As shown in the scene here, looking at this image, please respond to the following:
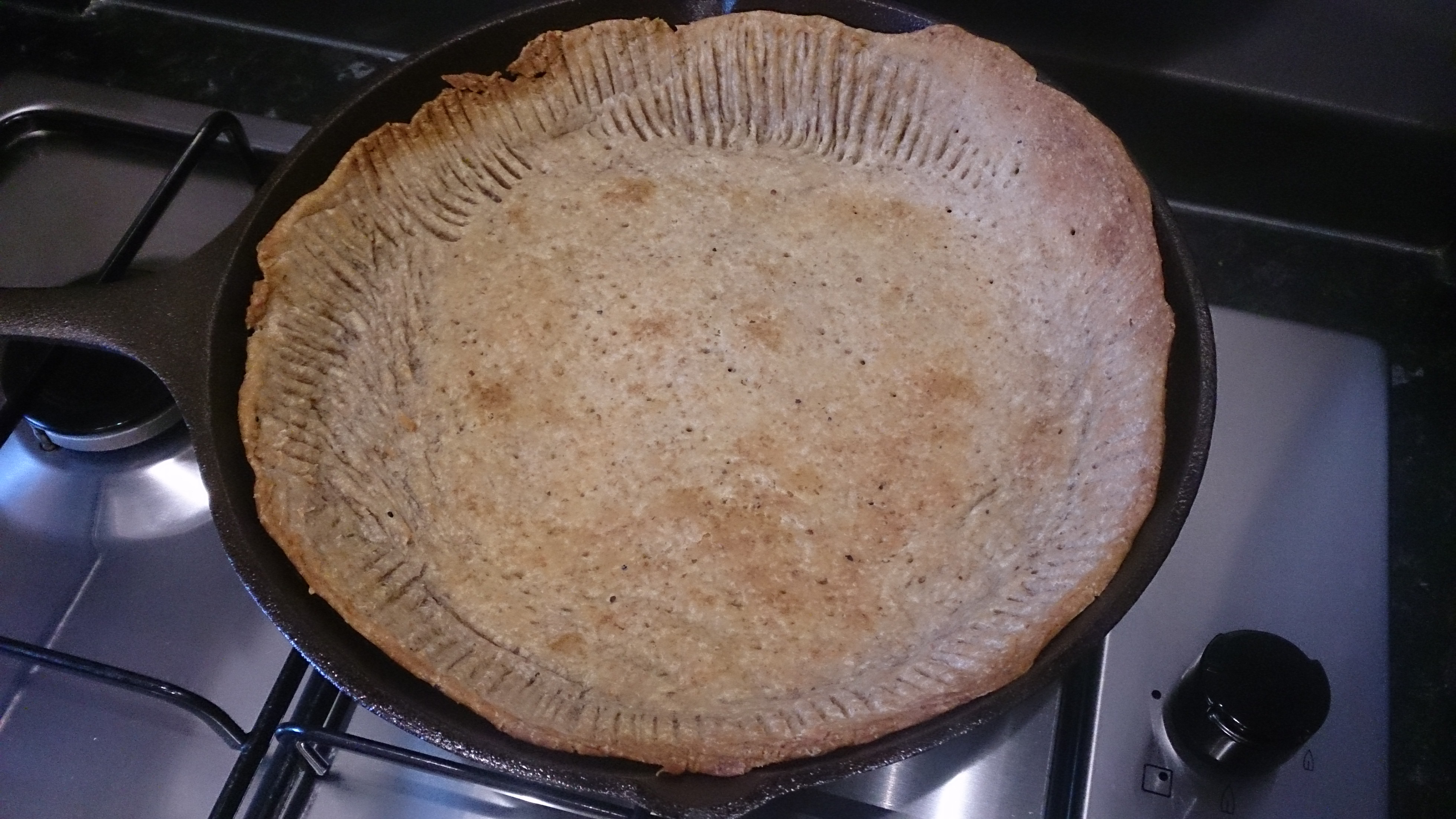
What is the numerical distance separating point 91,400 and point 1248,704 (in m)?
1.01

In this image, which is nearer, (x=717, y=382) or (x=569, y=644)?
(x=569, y=644)

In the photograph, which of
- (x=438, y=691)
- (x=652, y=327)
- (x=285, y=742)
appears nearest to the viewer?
(x=438, y=691)

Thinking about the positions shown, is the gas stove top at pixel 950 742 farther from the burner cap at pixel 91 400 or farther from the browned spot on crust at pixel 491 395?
the browned spot on crust at pixel 491 395

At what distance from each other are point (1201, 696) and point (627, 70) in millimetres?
742

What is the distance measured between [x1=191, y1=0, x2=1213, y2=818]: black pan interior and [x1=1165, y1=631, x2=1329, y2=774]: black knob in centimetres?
14

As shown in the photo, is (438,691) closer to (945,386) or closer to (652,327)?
(652,327)

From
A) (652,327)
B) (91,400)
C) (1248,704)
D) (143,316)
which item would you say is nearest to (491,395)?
(652,327)

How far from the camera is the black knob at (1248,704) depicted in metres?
0.69

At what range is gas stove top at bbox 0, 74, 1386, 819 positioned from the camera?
2.47 feet

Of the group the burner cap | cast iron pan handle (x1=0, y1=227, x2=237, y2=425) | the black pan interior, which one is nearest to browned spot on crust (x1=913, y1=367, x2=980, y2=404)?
the black pan interior

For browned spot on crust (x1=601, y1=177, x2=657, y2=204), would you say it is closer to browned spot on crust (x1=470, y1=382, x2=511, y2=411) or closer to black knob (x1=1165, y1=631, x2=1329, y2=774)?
browned spot on crust (x1=470, y1=382, x2=511, y2=411)

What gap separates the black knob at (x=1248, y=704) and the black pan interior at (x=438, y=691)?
0.14 metres

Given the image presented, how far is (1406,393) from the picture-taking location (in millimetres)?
985

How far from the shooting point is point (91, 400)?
2.93ft
